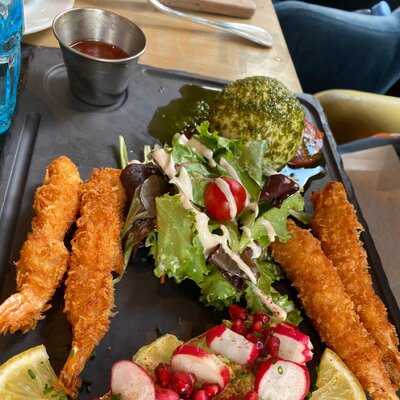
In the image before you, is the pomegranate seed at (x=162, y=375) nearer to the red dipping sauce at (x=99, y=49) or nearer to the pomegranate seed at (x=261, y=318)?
the pomegranate seed at (x=261, y=318)

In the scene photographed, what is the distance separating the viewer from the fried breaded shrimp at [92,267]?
1644 millimetres

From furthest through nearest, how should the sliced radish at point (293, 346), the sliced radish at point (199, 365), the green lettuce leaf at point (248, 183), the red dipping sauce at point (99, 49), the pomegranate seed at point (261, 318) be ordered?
the red dipping sauce at point (99, 49) → the green lettuce leaf at point (248, 183) → the pomegranate seed at point (261, 318) → the sliced radish at point (293, 346) → the sliced radish at point (199, 365)

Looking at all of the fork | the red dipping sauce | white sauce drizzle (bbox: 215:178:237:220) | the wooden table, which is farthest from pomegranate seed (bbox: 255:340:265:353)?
the fork

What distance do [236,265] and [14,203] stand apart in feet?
2.70

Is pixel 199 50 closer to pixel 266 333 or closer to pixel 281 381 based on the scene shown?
pixel 266 333

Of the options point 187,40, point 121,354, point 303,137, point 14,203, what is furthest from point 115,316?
point 187,40

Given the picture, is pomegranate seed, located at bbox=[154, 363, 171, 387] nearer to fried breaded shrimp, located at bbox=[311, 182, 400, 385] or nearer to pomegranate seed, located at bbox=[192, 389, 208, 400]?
pomegranate seed, located at bbox=[192, 389, 208, 400]

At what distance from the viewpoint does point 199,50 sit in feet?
10.1

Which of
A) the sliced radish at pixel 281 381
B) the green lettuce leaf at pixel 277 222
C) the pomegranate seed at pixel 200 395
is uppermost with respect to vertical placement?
the green lettuce leaf at pixel 277 222

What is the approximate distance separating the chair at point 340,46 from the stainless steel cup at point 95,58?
1.63 m

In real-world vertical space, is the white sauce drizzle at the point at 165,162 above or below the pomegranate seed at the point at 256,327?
above

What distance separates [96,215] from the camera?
196cm

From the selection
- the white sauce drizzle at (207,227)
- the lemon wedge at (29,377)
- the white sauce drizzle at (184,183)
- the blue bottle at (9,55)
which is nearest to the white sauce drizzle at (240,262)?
the white sauce drizzle at (207,227)

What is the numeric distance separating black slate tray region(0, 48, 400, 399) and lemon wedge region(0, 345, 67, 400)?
0.09 meters
